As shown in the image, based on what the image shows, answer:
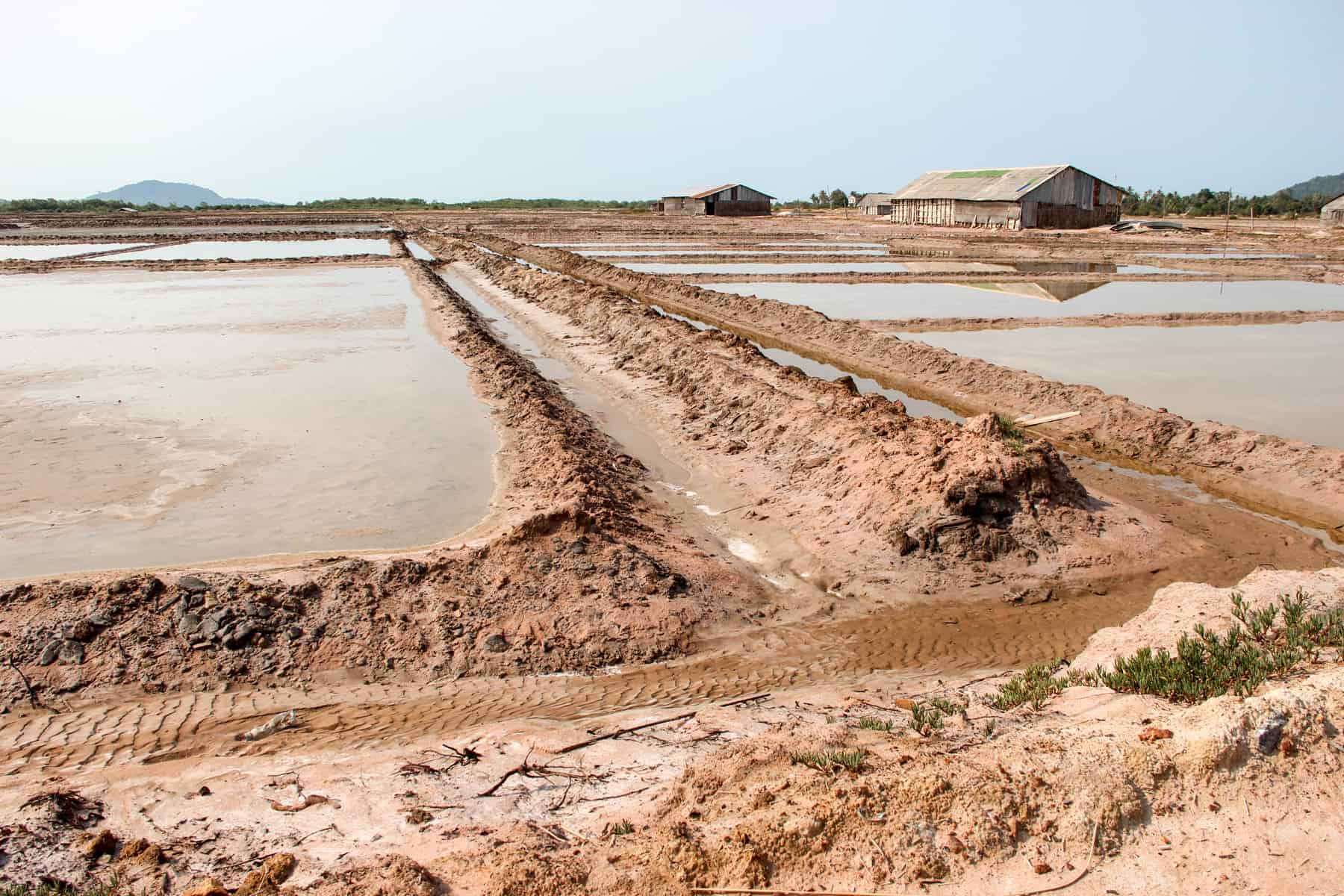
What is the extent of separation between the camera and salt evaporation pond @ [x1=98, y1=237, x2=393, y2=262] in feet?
116

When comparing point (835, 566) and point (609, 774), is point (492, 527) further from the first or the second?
point (609, 774)

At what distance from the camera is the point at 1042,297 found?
882 inches

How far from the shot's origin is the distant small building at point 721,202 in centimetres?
6588

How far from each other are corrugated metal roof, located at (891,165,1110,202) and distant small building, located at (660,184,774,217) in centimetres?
1228

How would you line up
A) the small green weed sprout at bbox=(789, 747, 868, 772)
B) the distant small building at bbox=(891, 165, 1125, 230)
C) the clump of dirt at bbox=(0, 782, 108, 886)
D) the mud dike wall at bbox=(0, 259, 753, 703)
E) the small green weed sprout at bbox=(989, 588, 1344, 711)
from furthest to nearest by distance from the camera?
the distant small building at bbox=(891, 165, 1125, 230), the mud dike wall at bbox=(0, 259, 753, 703), the small green weed sprout at bbox=(989, 588, 1344, 711), the small green weed sprout at bbox=(789, 747, 868, 772), the clump of dirt at bbox=(0, 782, 108, 886)

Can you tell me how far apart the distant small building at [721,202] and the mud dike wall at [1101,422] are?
48372 mm

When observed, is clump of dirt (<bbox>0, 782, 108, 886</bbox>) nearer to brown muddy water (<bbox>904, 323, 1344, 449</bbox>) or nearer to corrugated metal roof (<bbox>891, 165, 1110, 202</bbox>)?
brown muddy water (<bbox>904, 323, 1344, 449</bbox>)

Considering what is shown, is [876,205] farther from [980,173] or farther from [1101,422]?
[1101,422]

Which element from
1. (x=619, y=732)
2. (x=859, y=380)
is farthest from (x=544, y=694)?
(x=859, y=380)

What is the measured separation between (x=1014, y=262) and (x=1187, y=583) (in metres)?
27.9

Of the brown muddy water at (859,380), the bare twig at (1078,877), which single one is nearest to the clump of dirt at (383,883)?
the bare twig at (1078,877)

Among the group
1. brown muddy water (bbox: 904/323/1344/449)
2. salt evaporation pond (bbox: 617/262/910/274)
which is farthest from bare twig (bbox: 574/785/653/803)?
salt evaporation pond (bbox: 617/262/910/274)

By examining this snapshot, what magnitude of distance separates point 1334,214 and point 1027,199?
18.7 m

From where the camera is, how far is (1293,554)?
24.3 ft
